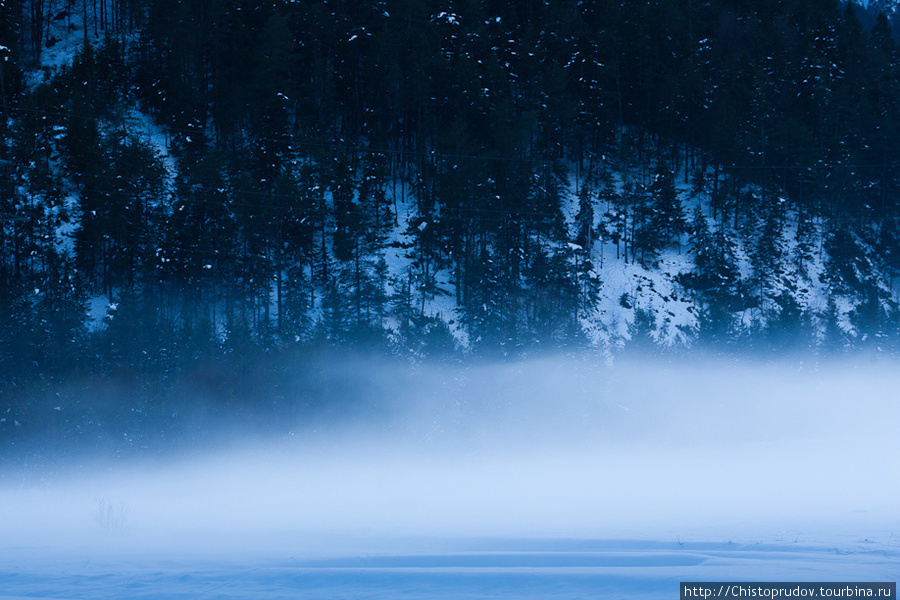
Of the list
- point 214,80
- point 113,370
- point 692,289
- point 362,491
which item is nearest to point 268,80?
point 214,80

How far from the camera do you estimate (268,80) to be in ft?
170

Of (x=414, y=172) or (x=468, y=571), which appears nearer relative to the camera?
(x=468, y=571)

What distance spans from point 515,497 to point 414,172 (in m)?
38.2

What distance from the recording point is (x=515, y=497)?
19.4 meters

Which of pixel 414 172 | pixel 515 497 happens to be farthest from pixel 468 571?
pixel 414 172

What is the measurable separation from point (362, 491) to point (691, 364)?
23752 millimetres

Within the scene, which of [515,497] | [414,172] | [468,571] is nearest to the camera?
[468,571]

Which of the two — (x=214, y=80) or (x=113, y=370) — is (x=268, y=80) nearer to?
(x=214, y=80)

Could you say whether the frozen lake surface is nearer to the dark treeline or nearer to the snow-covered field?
the snow-covered field

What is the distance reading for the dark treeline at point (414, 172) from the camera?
3947 cm

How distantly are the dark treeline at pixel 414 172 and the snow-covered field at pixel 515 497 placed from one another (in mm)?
4134

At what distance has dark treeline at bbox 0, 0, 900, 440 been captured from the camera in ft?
129

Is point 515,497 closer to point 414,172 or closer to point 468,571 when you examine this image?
point 468,571

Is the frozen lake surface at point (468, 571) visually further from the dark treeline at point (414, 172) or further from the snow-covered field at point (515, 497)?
the dark treeline at point (414, 172)
